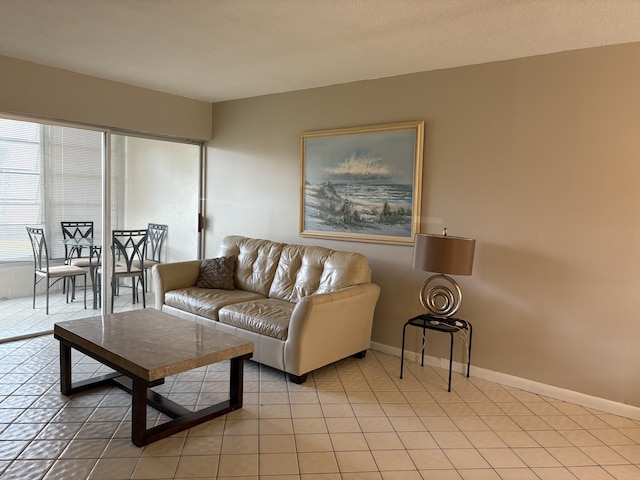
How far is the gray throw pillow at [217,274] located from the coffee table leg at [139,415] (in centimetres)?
202

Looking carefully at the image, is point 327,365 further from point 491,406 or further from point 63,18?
point 63,18

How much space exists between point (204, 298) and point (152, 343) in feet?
4.13

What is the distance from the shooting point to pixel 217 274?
4480 millimetres

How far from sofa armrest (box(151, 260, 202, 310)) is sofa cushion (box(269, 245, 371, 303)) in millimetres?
853

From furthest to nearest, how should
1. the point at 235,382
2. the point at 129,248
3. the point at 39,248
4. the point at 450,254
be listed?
the point at 129,248, the point at 39,248, the point at 450,254, the point at 235,382

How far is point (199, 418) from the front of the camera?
2725 millimetres

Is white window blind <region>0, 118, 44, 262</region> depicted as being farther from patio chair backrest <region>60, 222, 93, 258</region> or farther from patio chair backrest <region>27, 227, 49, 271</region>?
patio chair backrest <region>60, 222, 93, 258</region>

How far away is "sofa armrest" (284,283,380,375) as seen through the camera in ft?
10.7

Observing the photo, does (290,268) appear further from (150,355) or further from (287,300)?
(150,355)

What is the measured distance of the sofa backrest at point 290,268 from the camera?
386 centimetres

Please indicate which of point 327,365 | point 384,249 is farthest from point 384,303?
point 327,365

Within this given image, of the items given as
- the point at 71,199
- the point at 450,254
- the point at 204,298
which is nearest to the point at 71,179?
the point at 71,199

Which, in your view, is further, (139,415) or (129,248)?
(129,248)

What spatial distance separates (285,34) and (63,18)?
1.39 meters
